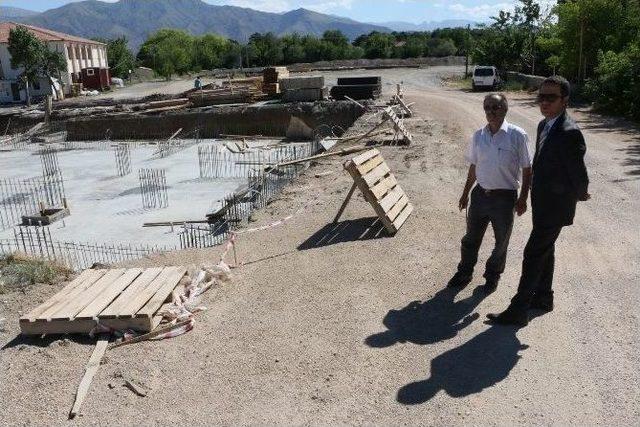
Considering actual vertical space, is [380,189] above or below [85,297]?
above

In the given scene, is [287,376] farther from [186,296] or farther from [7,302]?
[7,302]

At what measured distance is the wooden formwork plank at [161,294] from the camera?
214 inches

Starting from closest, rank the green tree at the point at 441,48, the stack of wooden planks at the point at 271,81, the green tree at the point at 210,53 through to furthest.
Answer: the stack of wooden planks at the point at 271,81
the green tree at the point at 441,48
the green tree at the point at 210,53

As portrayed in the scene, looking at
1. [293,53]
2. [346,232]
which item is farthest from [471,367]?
[293,53]

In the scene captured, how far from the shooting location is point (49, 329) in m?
5.38

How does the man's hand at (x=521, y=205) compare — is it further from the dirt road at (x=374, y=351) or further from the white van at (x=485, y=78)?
the white van at (x=485, y=78)

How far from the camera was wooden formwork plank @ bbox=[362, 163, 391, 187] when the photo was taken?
26.5 ft

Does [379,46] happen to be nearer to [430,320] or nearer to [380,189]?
[380,189]

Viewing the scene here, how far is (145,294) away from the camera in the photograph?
5.93 metres

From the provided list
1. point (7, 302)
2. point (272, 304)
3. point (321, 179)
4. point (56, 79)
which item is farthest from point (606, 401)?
point (56, 79)

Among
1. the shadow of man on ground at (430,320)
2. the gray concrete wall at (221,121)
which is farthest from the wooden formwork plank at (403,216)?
the gray concrete wall at (221,121)

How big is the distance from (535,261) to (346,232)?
3.86 m

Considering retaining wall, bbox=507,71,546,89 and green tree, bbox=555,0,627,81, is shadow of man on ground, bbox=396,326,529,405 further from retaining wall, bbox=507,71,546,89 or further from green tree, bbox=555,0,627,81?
retaining wall, bbox=507,71,546,89

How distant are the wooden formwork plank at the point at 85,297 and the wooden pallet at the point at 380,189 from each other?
3.51 meters
